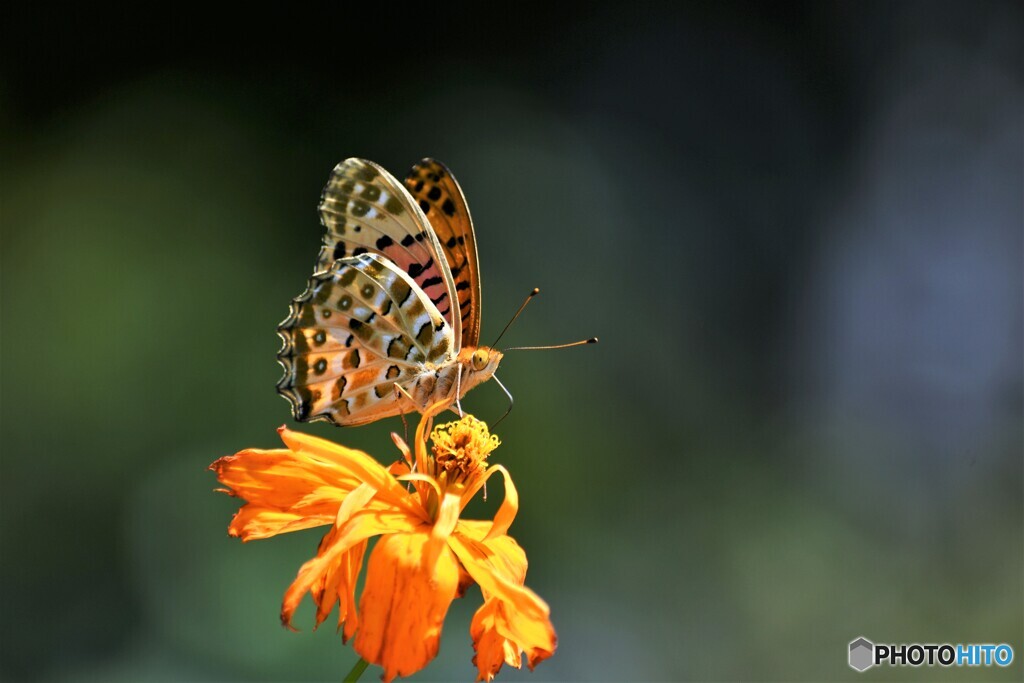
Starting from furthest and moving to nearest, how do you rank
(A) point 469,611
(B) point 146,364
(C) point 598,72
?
(C) point 598,72
(B) point 146,364
(A) point 469,611

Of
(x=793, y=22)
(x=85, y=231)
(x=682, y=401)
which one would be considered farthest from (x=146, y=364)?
(x=793, y=22)

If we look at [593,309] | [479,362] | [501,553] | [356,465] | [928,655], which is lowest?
[928,655]

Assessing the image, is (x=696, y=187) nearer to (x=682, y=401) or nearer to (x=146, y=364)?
(x=682, y=401)

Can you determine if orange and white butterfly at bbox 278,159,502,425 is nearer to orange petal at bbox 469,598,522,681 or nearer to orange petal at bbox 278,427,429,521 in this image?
orange petal at bbox 278,427,429,521

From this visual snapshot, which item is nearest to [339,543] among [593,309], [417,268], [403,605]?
[403,605]

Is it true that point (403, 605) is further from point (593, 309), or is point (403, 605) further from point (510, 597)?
point (593, 309)

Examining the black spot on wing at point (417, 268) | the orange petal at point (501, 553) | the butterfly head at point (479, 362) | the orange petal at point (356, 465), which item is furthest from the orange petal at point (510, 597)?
the black spot on wing at point (417, 268)

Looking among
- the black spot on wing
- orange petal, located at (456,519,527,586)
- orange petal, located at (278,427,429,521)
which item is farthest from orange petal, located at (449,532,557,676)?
the black spot on wing

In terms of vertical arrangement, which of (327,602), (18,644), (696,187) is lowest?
(18,644)
